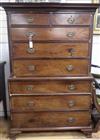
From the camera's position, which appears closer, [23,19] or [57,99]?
[23,19]

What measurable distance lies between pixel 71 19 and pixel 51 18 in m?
0.21

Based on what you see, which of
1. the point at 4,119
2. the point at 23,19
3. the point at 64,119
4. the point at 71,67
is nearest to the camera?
the point at 23,19

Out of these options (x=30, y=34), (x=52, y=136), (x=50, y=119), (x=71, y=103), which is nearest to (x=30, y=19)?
(x=30, y=34)

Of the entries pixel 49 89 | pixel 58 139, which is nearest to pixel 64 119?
pixel 58 139

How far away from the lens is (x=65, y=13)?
2.04 m

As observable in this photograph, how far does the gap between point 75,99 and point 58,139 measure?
0.53m

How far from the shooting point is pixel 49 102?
7.47 ft

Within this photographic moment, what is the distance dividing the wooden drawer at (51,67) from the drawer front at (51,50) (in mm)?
67

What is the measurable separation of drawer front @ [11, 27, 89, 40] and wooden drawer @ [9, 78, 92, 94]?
0.47m

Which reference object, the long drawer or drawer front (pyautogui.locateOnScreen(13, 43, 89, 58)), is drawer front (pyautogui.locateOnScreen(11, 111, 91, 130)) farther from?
the long drawer

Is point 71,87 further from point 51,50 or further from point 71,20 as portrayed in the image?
point 71,20

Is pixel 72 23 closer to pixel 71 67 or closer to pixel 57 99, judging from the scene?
pixel 71 67

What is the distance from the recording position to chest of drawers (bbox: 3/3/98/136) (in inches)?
80.4

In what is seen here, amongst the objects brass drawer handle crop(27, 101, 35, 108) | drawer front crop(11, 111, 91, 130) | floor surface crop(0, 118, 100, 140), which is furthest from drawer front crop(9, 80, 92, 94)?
floor surface crop(0, 118, 100, 140)
